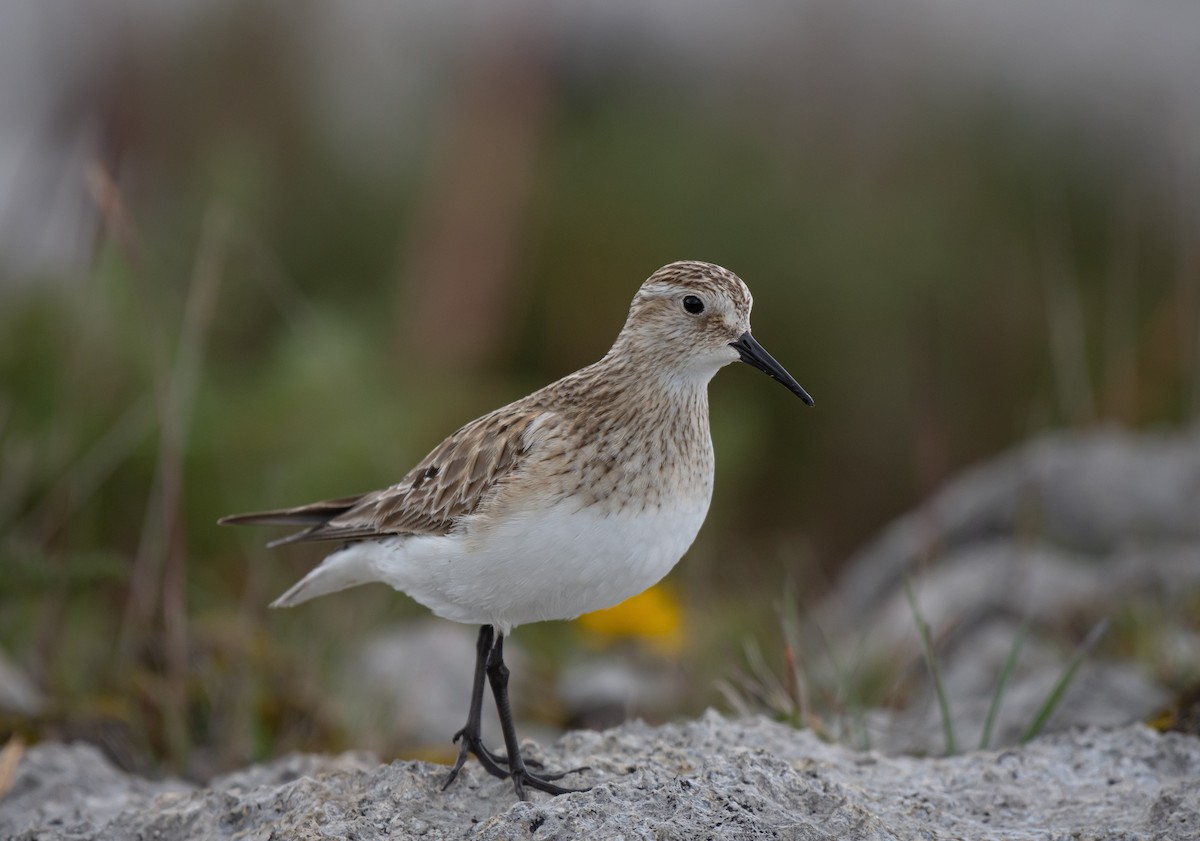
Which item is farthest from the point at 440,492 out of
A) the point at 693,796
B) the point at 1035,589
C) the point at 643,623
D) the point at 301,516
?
the point at 1035,589

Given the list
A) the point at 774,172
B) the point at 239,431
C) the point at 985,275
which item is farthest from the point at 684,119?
the point at 239,431

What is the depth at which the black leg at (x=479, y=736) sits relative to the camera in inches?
162

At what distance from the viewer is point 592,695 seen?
6.12m

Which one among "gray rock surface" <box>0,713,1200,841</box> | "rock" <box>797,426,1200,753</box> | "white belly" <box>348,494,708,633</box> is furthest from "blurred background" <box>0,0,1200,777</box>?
"white belly" <box>348,494,708,633</box>

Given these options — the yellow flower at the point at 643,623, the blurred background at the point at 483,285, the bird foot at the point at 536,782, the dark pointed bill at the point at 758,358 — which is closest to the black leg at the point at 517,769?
the bird foot at the point at 536,782

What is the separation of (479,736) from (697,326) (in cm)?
142

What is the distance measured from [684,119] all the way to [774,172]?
1244 millimetres

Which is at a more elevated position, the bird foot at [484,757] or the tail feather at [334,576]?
the tail feather at [334,576]

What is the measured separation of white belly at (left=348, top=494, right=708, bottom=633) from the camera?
3.89 metres

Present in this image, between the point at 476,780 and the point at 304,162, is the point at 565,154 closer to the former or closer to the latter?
the point at 304,162

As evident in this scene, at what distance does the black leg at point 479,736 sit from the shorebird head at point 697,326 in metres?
1.03

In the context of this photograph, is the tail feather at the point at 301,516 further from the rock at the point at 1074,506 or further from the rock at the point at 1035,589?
the rock at the point at 1074,506

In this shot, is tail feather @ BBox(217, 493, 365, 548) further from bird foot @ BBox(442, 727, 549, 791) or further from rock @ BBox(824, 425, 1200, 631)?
rock @ BBox(824, 425, 1200, 631)

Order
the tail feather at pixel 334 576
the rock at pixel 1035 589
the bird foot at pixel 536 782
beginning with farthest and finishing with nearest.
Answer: the rock at pixel 1035 589 < the tail feather at pixel 334 576 < the bird foot at pixel 536 782
